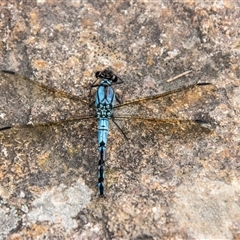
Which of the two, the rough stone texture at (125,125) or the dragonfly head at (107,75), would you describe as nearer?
the rough stone texture at (125,125)

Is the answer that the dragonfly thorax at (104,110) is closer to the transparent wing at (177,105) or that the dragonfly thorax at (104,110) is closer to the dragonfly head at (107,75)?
the transparent wing at (177,105)

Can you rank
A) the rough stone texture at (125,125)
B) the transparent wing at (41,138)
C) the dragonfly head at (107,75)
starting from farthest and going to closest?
the dragonfly head at (107,75)
the transparent wing at (41,138)
the rough stone texture at (125,125)

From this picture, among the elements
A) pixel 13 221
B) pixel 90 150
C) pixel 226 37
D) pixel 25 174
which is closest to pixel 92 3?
pixel 226 37

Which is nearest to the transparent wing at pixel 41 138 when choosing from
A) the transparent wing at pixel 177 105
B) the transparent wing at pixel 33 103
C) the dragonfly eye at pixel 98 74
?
the transparent wing at pixel 33 103

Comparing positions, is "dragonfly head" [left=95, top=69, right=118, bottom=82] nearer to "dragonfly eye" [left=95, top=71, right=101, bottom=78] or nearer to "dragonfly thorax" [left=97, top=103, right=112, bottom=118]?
"dragonfly eye" [left=95, top=71, right=101, bottom=78]

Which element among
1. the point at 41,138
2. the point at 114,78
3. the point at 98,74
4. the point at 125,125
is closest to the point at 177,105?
the point at 125,125

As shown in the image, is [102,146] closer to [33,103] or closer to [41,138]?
[41,138]

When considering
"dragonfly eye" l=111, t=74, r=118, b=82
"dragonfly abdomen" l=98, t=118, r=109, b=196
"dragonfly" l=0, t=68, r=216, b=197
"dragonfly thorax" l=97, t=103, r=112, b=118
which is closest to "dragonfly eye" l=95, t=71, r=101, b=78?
"dragonfly" l=0, t=68, r=216, b=197
